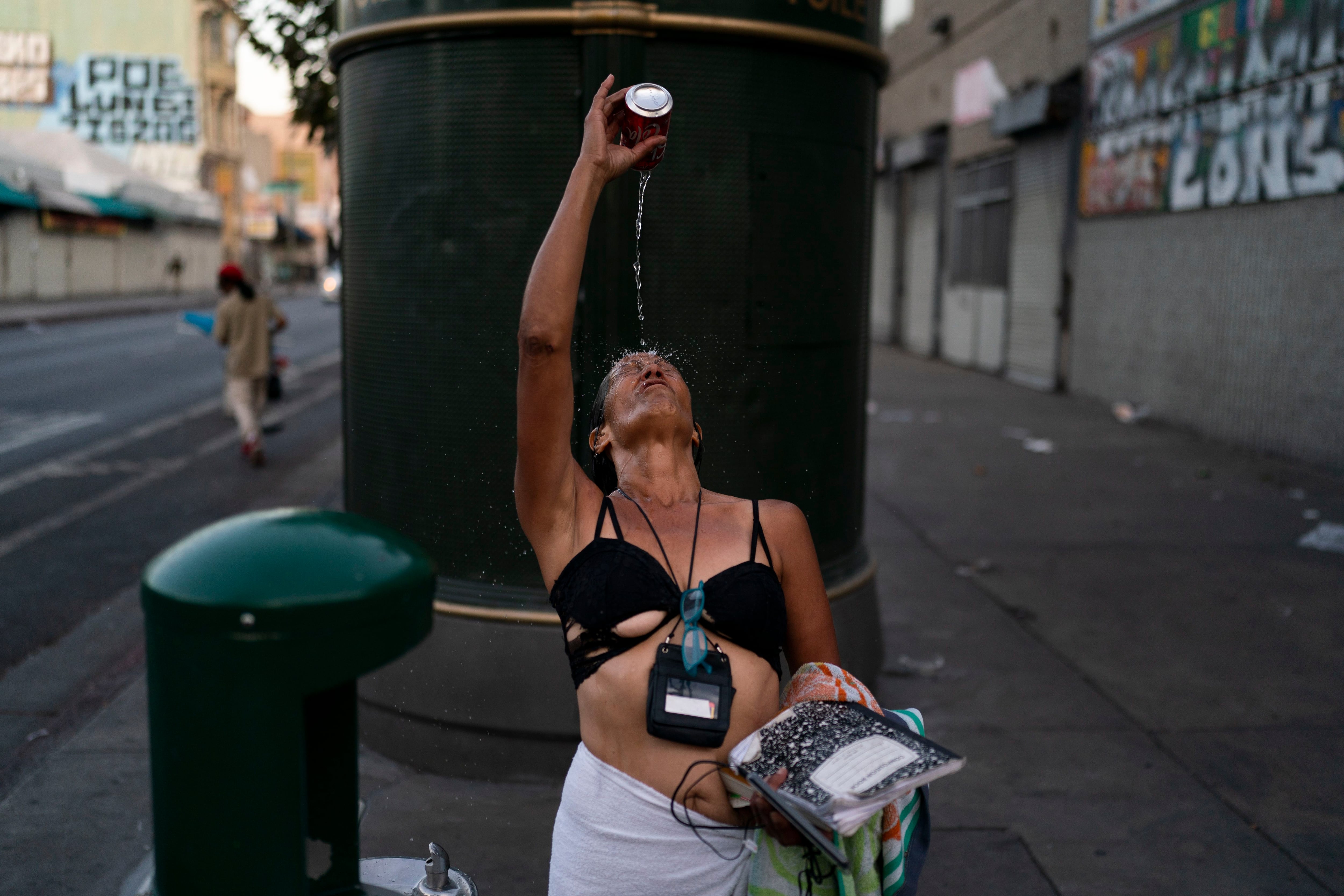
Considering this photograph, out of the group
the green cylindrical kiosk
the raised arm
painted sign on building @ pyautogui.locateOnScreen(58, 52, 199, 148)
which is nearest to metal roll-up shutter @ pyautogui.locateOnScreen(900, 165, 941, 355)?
the green cylindrical kiosk

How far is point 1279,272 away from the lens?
11.0 meters

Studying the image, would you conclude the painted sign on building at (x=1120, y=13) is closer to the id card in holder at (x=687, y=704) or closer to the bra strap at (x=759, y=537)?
the bra strap at (x=759, y=537)

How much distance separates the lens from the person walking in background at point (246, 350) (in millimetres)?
11141

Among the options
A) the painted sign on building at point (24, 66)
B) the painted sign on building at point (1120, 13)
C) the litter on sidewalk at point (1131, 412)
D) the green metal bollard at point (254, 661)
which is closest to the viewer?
the green metal bollard at point (254, 661)

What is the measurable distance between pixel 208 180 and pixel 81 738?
6849 centimetres

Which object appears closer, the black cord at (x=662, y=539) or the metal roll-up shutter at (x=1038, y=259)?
the black cord at (x=662, y=539)

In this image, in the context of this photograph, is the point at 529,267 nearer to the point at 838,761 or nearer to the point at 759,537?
the point at 759,537

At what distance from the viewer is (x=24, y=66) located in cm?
5919

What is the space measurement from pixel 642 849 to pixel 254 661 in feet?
2.89

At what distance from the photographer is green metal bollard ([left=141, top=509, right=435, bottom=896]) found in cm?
153

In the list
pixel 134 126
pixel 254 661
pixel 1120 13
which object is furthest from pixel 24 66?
pixel 254 661

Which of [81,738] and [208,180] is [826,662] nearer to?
[81,738]

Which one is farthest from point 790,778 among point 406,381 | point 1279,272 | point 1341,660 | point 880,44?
point 1279,272

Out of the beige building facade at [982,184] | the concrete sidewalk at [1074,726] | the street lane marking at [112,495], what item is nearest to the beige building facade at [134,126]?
the beige building facade at [982,184]
